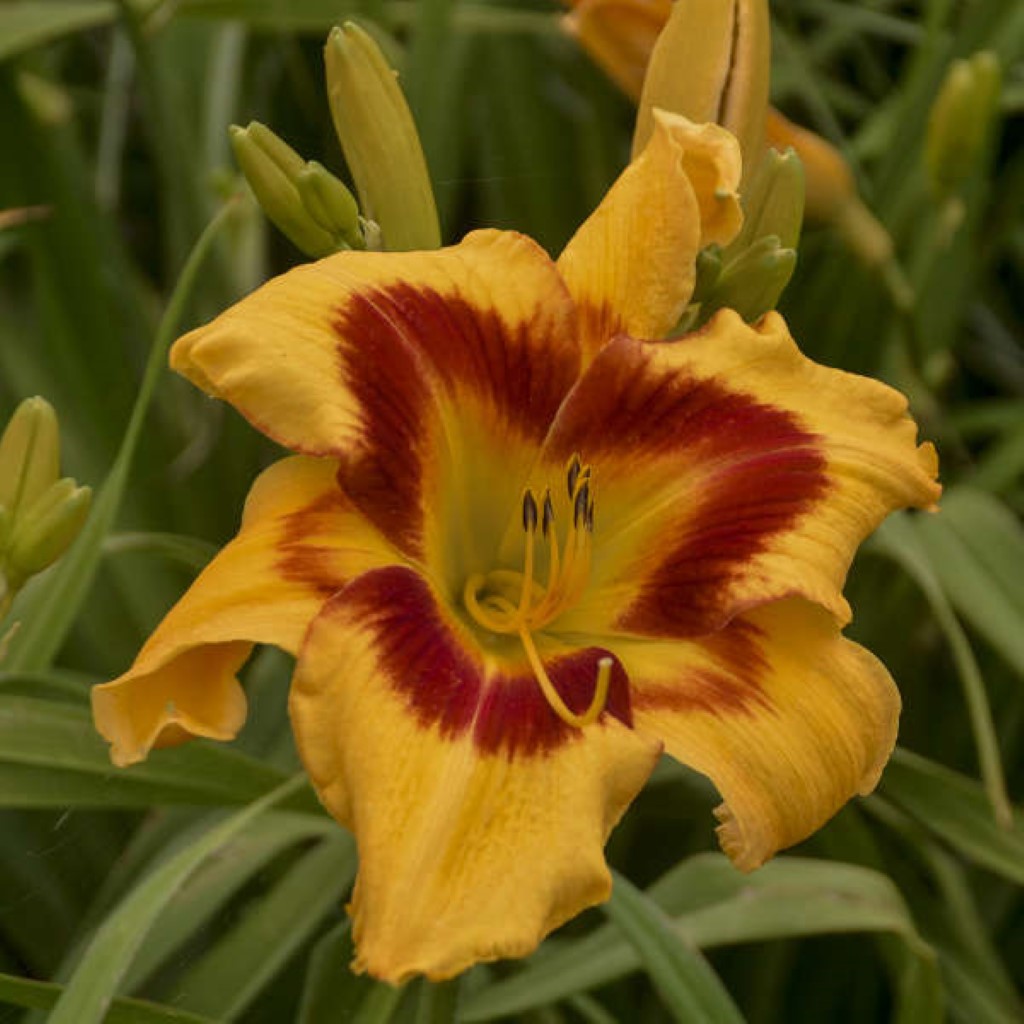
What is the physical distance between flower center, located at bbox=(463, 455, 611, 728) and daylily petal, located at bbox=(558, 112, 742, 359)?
2.4 inches

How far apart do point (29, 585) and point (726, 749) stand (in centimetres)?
38

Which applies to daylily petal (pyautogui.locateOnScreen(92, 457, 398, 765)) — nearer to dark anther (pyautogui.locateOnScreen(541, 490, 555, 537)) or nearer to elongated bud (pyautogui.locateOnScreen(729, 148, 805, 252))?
dark anther (pyautogui.locateOnScreen(541, 490, 555, 537))

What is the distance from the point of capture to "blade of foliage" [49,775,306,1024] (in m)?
0.54

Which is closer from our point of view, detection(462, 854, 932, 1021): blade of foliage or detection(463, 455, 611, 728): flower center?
detection(463, 455, 611, 728): flower center

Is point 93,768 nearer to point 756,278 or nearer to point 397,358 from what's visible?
point 397,358

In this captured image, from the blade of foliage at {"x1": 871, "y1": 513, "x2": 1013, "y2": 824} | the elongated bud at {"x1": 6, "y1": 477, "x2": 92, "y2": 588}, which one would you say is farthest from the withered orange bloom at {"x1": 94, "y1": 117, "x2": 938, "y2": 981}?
the blade of foliage at {"x1": 871, "y1": 513, "x2": 1013, "y2": 824}

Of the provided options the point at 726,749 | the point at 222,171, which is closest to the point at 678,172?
the point at 726,749

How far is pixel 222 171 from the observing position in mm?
1039

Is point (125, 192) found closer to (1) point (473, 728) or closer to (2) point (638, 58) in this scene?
(2) point (638, 58)

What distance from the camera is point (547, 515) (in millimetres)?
620

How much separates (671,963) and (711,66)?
381 millimetres

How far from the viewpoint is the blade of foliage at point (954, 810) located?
2.77ft

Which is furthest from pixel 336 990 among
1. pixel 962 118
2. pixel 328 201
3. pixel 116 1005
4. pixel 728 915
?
pixel 962 118

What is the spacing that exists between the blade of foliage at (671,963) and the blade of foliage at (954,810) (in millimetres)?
209
